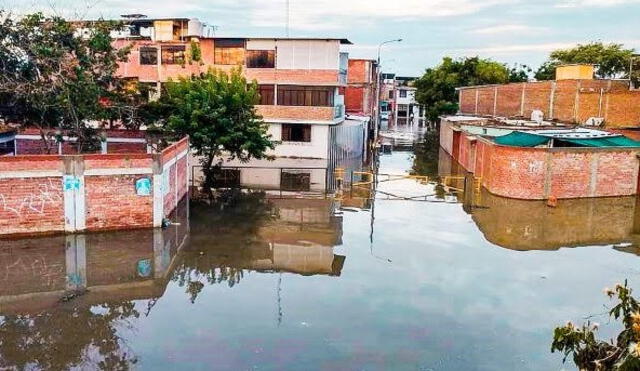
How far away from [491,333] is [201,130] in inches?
669

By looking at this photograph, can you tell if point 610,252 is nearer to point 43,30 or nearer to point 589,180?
point 589,180

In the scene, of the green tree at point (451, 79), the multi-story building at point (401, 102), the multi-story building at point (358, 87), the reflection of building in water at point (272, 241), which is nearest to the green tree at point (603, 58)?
the green tree at point (451, 79)

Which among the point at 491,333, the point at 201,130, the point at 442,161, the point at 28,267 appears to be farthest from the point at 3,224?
the point at 442,161

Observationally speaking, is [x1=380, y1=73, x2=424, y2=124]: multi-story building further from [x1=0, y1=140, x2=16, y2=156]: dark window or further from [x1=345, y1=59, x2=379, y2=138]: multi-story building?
[x1=0, y1=140, x2=16, y2=156]: dark window

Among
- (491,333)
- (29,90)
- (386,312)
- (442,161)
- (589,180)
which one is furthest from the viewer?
(442,161)

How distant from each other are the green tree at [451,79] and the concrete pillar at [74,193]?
49574 mm

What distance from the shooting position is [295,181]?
28172mm

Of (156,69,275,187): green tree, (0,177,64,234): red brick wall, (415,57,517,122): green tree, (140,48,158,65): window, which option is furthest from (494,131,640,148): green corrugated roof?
(415,57,517,122): green tree

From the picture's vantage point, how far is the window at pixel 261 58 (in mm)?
35969

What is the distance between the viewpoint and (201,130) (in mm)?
25062

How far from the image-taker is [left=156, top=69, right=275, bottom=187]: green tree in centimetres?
2492

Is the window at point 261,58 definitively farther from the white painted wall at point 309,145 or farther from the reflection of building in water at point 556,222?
the reflection of building in water at point 556,222

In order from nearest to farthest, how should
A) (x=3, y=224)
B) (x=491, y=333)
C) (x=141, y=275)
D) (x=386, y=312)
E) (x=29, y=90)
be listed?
(x=491, y=333) → (x=386, y=312) → (x=141, y=275) → (x=3, y=224) → (x=29, y=90)

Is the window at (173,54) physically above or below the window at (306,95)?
above
